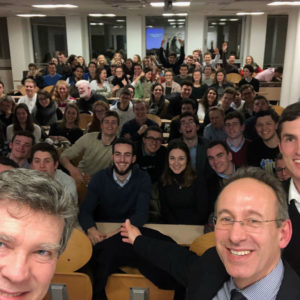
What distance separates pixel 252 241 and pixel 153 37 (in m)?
13.0

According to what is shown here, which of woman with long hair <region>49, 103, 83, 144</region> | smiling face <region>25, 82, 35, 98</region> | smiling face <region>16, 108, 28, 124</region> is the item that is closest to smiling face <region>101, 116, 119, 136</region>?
woman with long hair <region>49, 103, 83, 144</region>

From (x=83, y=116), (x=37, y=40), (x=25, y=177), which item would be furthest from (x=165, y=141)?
(x=37, y=40)

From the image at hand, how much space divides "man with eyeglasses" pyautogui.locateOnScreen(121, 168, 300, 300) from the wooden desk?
1153 mm

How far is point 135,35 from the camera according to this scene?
12.7 metres

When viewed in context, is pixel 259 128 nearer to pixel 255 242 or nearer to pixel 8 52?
pixel 255 242

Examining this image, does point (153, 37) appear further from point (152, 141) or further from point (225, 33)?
point (152, 141)

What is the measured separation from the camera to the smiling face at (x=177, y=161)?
3080mm

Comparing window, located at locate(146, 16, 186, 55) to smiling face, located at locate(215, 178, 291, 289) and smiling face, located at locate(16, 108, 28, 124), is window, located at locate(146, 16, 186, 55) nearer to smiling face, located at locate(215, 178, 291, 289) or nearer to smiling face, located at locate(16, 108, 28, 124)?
smiling face, located at locate(16, 108, 28, 124)

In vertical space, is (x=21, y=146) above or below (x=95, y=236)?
above

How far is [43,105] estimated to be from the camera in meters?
5.72

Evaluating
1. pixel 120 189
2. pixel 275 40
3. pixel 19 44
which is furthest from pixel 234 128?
pixel 19 44

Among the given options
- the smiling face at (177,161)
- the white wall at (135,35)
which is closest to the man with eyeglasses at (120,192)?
the smiling face at (177,161)

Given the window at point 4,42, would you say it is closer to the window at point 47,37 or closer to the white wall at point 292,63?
the window at point 47,37

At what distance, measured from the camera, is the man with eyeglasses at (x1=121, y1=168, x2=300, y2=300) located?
1.17m
